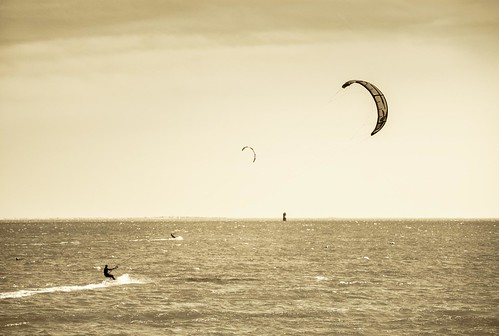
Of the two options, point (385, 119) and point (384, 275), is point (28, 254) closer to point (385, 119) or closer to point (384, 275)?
Result: point (384, 275)

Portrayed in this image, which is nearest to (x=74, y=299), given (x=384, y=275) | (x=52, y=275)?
(x=52, y=275)

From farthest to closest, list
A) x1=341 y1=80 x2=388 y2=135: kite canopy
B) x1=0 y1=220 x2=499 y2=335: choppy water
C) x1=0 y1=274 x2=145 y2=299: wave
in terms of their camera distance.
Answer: x1=0 y1=274 x2=145 y2=299: wave < x1=0 y1=220 x2=499 y2=335: choppy water < x1=341 y1=80 x2=388 y2=135: kite canopy

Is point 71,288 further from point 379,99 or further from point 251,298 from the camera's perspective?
point 379,99

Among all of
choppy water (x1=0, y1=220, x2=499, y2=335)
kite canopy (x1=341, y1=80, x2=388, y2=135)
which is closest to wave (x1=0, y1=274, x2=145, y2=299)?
choppy water (x1=0, y1=220, x2=499, y2=335)

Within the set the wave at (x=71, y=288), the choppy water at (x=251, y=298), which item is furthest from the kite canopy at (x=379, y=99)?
the wave at (x=71, y=288)

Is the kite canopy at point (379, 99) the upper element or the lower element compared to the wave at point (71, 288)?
upper

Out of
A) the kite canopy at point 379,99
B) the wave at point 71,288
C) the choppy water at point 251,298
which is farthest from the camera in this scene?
the wave at point 71,288

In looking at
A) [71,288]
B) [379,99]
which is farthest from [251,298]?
[379,99]

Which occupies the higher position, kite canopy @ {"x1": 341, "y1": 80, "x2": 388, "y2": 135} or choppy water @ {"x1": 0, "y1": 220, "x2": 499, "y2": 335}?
kite canopy @ {"x1": 341, "y1": 80, "x2": 388, "y2": 135}

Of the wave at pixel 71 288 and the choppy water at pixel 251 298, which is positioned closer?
the choppy water at pixel 251 298

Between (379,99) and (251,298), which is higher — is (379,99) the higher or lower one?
the higher one

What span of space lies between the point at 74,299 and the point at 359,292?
2174 cm

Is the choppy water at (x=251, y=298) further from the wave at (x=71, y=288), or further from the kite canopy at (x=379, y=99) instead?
the kite canopy at (x=379, y=99)

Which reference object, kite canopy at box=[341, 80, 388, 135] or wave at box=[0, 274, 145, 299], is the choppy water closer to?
wave at box=[0, 274, 145, 299]
